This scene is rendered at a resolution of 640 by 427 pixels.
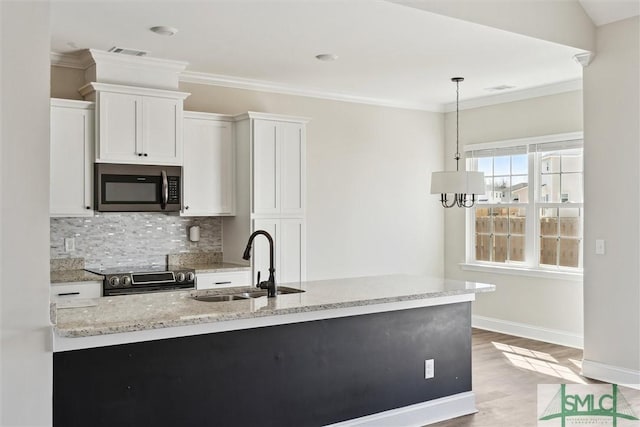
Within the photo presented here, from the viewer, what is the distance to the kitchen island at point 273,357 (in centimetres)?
267

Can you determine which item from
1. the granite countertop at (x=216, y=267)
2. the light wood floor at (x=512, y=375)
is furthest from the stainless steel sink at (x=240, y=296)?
the granite countertop at (x=216, y=267)

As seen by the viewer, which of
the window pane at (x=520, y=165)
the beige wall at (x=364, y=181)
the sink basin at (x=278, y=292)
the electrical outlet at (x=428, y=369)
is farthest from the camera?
the window pane at (x=520, y=165)

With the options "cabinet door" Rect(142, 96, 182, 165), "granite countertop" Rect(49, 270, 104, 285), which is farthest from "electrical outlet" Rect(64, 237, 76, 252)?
"cabinet door" Rect(142, 96, 182, 165)

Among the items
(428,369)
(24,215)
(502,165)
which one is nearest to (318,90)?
(502,165)

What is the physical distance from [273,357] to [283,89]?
11.7ft

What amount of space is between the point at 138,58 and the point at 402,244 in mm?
3658

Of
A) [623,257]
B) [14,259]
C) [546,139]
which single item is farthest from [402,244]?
[14,259]

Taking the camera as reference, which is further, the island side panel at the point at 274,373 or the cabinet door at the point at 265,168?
the cabinet door at the point at 265,168

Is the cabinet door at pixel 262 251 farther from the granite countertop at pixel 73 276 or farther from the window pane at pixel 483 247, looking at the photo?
the window pane at pixel 483 247

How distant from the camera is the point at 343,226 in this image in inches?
260

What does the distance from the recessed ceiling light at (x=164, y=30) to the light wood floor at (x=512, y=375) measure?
3.15 metres

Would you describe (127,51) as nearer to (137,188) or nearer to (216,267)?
(137,188)

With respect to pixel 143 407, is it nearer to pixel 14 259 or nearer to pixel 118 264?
pixel 14 259

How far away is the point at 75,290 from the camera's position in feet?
14.8
